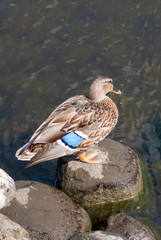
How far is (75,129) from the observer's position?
6062 millimetres

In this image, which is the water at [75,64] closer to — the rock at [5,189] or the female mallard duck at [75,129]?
the female mallard duck at [75,129]

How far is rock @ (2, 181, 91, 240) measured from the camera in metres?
5.36

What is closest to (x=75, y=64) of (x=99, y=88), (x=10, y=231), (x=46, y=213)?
(x=99, y=88)

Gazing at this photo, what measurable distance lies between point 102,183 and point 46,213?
0.93m

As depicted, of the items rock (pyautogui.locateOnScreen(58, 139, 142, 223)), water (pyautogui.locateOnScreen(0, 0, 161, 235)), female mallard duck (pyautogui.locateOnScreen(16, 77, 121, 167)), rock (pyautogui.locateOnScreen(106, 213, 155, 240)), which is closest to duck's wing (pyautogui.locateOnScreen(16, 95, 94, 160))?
female mallard duck (pyautogui.locateOnScreen(16, 77, 121, 167))

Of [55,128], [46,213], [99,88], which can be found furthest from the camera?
[99,88]

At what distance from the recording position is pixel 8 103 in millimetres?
8141

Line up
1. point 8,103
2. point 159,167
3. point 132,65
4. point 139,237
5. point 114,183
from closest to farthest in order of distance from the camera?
point 139,237 < point 114,183 < point 159,167 < point 8,103 < point 132,65

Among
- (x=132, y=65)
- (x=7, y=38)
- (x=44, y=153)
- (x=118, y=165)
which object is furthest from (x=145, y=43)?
(x=44, y=153)

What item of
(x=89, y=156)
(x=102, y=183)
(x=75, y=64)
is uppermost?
(x=75, y=64)

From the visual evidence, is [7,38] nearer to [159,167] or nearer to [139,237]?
[159,167]

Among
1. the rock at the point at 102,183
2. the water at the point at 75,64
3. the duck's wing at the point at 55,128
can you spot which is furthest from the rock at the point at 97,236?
the water at the point at 75,64

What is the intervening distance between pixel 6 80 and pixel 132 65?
2.44 metres

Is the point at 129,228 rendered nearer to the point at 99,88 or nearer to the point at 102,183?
the point at 102,183
